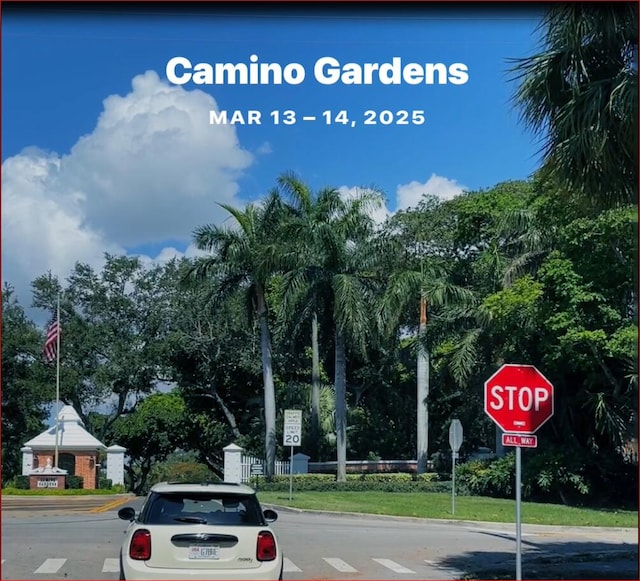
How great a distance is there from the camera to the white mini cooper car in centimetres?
874

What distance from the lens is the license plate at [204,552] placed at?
346 inches

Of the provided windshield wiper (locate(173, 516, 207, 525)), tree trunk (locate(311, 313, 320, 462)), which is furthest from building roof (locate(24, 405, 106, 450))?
windshield wiper (locate(173, 516, 207, 525))

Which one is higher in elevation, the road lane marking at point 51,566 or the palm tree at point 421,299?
the palm tree at point 421,299

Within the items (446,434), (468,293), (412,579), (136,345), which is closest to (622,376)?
(468,293)

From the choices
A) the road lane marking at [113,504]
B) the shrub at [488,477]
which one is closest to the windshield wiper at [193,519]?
the road lane marking at [113,504]

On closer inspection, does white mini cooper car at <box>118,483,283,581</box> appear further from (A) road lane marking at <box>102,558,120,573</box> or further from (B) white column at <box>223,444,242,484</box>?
(B) white column at <box>223,444,242,484</box>

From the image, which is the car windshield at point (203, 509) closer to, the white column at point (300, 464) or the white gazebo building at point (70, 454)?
the white gazebo building at point (70, 454)

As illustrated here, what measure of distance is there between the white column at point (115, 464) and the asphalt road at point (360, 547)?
11338mm

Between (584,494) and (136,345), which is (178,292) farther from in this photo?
(584,494)

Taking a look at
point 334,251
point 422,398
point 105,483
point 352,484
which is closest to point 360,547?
point 352,484

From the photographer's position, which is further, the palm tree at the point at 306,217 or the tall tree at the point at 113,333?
the tall tree at the point at 113,333

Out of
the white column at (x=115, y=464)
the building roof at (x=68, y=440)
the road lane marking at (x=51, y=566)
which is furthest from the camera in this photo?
the white column at (x=115, y=464)

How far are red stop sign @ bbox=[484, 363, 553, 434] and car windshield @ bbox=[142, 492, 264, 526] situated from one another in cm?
345

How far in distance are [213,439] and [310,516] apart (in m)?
24.5
